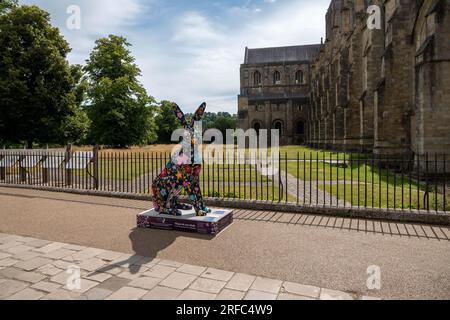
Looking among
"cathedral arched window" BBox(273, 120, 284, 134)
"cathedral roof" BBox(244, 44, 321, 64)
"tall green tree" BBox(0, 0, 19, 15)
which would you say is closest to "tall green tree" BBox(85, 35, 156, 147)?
Result: "tall green tree" BBox(0, 0, 19, 15)

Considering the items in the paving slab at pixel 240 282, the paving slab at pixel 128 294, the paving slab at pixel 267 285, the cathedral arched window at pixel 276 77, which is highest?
the cathedral arched window at pixel 276 77

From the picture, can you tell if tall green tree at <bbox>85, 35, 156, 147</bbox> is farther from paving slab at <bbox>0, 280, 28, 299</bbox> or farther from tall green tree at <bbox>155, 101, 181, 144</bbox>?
tall green tree at <bbox>155, 101, 181, 144</bbox>

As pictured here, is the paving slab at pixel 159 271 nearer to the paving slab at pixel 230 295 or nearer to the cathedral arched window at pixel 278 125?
the paving slab at pixel 230 295

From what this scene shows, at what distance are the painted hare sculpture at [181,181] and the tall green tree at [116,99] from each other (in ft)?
82.0

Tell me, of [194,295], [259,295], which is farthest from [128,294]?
[259,295]

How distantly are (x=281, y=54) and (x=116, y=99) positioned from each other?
44760 millimetres

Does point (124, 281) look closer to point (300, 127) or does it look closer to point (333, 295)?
point (333, 295)

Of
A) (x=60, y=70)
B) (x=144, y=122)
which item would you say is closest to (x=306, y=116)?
(x=144, y=122)

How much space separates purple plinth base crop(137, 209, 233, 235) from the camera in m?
5.48

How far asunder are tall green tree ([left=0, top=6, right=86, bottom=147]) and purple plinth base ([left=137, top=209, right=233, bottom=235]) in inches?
617

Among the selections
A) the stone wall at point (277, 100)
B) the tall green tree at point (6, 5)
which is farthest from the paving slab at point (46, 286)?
the stone wall at point (277, 100)

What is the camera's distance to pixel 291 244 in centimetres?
492

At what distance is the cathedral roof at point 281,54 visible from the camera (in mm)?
61938

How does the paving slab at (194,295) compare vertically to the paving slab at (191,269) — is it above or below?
below
